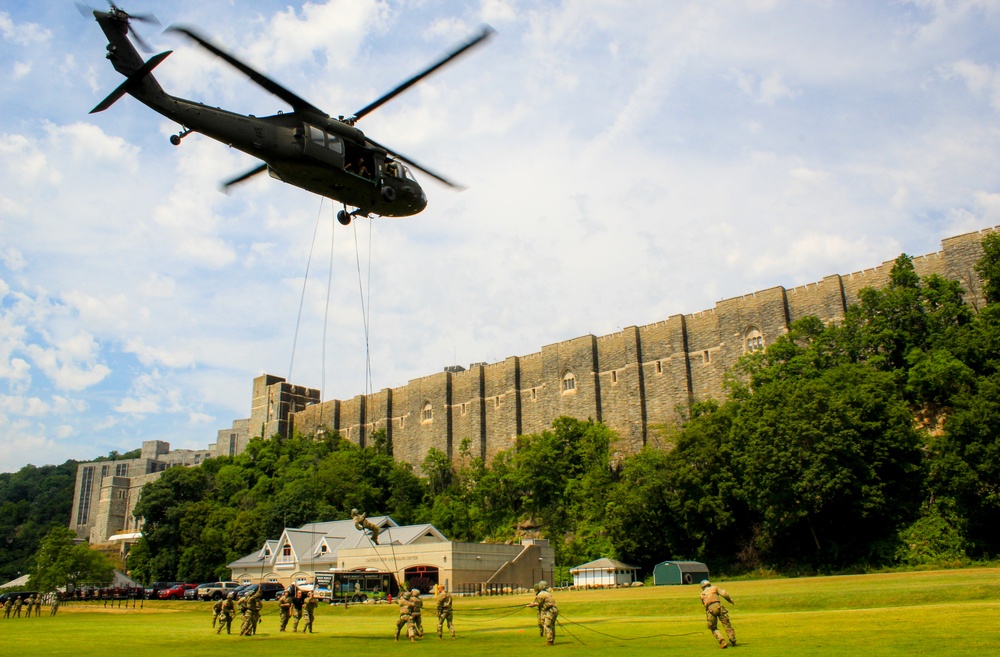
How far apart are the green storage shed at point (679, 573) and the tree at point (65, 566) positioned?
39323 millimetres

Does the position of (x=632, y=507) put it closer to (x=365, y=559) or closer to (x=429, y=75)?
(x=365, y=559)

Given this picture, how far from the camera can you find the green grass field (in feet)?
49.4

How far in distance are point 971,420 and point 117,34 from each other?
36.9 meters

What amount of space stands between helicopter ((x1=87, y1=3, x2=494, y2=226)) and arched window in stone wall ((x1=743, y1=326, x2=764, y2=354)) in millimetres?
43142

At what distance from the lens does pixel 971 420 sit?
38.6 m

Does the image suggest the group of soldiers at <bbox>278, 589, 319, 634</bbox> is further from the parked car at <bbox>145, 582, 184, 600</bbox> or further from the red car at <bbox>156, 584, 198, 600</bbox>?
the parked car at <bbox>145, 582, 184, 600</bbox>

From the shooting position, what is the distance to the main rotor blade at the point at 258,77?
1652 cm

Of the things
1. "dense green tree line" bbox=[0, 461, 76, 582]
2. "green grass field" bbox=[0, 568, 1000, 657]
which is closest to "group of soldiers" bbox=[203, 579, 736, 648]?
"green grass field" bbox=[0, 568, 1000, 657]

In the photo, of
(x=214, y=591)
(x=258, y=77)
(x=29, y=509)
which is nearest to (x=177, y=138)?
(x=258, y=77)

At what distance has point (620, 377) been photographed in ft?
225

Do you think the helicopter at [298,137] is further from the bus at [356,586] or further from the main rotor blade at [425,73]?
the bus at [356,586]

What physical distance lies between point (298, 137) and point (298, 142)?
121mm

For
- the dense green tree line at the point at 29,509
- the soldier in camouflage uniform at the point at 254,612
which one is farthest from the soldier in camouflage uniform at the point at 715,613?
the dense green tree line at the point at 29,509

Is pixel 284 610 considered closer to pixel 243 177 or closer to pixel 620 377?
pixel 243 177
